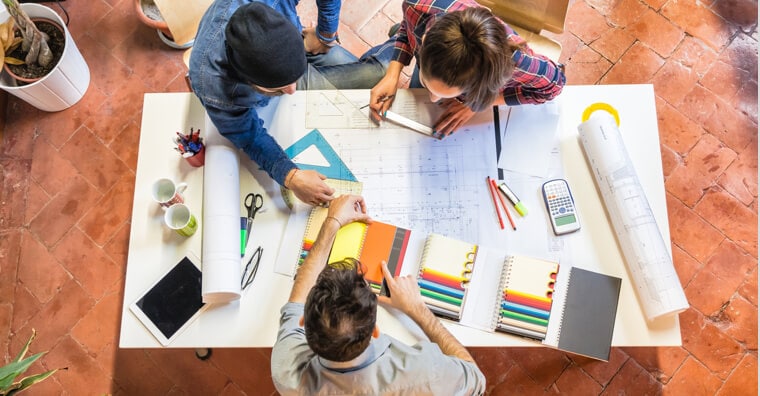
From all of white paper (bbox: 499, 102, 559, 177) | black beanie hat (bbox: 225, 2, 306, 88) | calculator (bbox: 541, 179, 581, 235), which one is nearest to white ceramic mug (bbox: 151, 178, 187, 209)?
black beanie hat (bbox: 225, 2, 306, 88)

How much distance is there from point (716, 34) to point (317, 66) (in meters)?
2.15

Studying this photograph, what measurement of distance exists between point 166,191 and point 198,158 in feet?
0.48

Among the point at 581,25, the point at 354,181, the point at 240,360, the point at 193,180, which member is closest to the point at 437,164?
the point at 354,181

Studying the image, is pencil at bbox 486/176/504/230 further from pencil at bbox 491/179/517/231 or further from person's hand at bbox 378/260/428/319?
person's hand at bbox 378/260/428/319

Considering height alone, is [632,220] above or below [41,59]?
above

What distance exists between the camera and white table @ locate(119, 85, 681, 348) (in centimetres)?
158

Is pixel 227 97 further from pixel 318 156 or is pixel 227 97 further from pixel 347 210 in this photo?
pixel 347 210

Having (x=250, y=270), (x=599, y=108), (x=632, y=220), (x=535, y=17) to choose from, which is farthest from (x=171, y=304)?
(x=535, y=17)

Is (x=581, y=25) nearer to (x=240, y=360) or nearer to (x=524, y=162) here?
(x=524, y=162)

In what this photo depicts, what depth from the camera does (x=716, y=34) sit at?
8.98 ft

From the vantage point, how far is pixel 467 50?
4.82 feet

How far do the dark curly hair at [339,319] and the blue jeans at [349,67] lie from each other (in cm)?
92

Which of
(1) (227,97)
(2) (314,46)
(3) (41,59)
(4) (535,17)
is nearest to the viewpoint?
(1) (227,97)

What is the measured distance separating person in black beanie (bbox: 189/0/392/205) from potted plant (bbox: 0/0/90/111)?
45.1 inches
